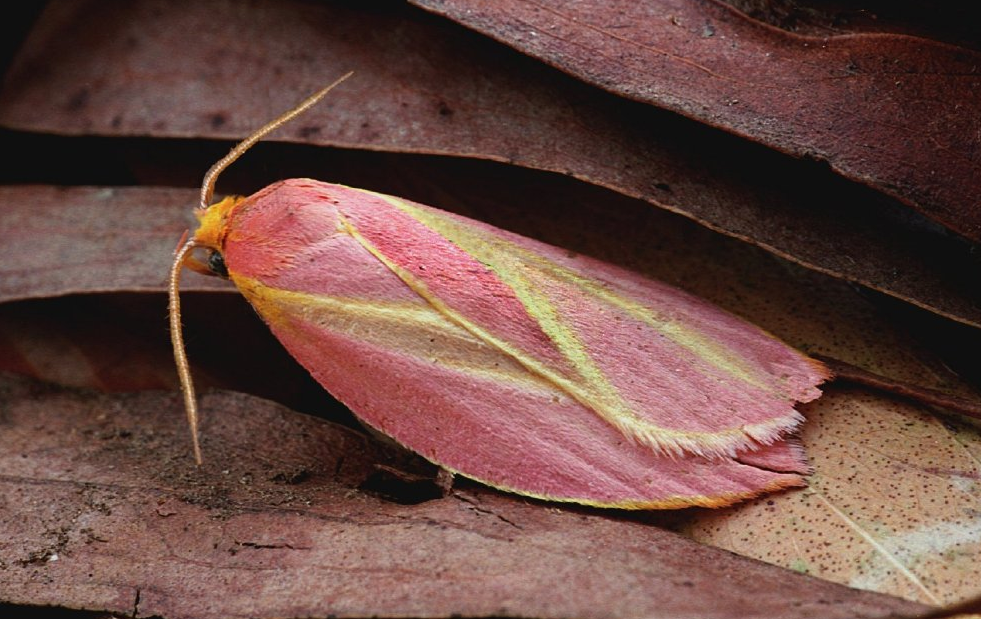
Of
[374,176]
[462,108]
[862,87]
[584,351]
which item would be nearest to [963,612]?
[584,351]

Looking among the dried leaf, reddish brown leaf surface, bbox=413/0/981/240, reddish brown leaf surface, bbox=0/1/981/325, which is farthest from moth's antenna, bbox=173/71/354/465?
the dried leaf

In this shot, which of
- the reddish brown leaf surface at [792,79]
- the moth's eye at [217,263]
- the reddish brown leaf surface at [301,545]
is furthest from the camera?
the moth's eye at [217,263]

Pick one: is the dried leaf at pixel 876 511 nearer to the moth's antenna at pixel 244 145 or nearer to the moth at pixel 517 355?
the moth at pixel 517 355

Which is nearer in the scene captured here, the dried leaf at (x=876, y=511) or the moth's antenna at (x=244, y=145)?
the dried leaf at (x=876, y=511)

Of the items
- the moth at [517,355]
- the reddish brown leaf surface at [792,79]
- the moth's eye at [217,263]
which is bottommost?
the moth's eye at [217,263]

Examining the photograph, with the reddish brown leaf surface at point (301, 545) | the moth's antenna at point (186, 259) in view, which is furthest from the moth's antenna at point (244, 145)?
the reddish brown leaf surface at point (301, 545)

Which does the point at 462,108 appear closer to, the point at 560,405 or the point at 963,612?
the point at 560,405

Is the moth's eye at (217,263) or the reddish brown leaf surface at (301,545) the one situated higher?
the moth's eye at (217,263)
